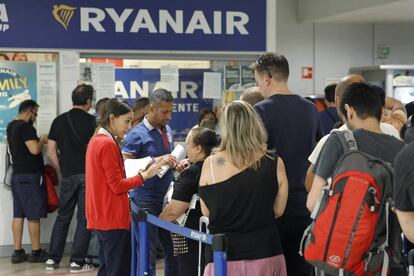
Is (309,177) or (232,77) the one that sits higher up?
(232,77)

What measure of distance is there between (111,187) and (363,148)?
1.89m

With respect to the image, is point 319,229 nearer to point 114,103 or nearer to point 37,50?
point 114,103

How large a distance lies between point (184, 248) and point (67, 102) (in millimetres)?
3523

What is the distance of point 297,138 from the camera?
12.5 ft

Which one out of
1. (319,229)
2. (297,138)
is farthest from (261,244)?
(297,138)

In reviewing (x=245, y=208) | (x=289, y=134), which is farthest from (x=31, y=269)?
(x=245, y=208)

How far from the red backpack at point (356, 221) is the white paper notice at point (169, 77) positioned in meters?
4.58

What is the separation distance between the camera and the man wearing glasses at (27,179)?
683 cm

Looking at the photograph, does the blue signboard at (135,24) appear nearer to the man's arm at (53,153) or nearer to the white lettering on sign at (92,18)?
the white lettering on sign at (92,18)

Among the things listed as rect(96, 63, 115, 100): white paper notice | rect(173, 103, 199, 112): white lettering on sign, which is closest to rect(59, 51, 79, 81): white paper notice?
rect(96, 63, 115, 100): white paper notice

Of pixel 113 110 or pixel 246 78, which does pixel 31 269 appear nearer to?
pixel 113 110

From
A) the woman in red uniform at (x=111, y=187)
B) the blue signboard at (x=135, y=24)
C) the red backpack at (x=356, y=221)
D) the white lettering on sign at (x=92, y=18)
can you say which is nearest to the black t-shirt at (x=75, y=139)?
the blue signboard at (x=135, y=24)

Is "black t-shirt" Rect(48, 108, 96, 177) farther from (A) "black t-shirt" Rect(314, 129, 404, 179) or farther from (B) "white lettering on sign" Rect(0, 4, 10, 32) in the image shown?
(A) "black t-shirt" Rect(314, 129, 404, 179)

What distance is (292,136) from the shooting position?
3.80m
